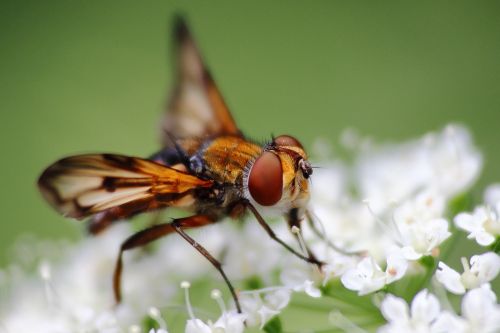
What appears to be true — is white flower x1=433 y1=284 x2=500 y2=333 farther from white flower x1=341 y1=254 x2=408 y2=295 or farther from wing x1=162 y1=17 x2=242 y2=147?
wing x1=162 y1=17 x2=242 y2=147

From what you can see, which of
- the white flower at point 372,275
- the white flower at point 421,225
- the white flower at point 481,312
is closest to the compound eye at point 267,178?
the white flower at point 372,275

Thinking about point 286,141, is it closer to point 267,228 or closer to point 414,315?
point 267,228

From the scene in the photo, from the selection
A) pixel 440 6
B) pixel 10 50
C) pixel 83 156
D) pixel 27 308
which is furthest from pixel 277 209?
pixel 10 50

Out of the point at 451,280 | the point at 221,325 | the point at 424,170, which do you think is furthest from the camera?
the point at 424,170

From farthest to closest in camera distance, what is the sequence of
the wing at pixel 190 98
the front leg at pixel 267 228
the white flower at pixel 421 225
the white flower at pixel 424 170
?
the wing at pixel 190 98
the white flower at pixel 424 170
the front leg at pixel 267 228
the white flower at pixel 421 225

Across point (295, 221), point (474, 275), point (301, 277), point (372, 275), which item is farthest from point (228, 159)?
point (474, 275)

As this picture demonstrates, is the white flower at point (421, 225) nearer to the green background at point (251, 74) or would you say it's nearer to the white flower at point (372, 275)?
the white flower at point (372, 275)
